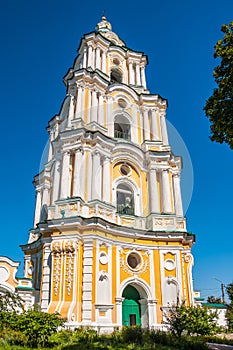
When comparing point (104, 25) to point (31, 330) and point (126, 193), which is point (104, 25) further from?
point (31, 330)

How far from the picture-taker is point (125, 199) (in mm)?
23375

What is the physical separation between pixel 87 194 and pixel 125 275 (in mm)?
5312

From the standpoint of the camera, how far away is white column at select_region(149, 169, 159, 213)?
2258 cm

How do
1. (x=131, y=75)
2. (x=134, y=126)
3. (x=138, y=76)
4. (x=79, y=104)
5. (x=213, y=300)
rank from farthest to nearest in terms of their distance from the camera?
1. (x=213, y=300)
2. (x=138, y=76)
3. (x=131, y=75)
4. (x=134, y=126)
5. (x=79, y=104)

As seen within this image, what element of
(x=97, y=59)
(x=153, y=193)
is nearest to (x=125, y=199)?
(x=153, y=193)

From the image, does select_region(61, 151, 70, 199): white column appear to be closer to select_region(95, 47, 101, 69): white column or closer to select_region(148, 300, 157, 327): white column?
select_region(148, 300, 157, 327): white column

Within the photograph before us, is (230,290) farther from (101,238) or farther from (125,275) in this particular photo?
(101,238)

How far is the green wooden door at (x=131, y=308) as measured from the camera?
63.4 feet

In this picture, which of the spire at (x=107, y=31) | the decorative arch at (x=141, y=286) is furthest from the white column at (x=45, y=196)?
the spire at (x=107, y=31)

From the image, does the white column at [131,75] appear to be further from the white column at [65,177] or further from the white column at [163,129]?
the white column at [65,177]

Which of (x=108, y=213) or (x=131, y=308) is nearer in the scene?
(x=131, y=308)

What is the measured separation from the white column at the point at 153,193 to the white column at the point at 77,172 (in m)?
5.39

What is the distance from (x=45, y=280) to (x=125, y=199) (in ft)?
26.1

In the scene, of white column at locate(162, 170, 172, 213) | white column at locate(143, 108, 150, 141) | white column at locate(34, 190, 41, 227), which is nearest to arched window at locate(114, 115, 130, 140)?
white column at locate(143, 108, 150, 141)
